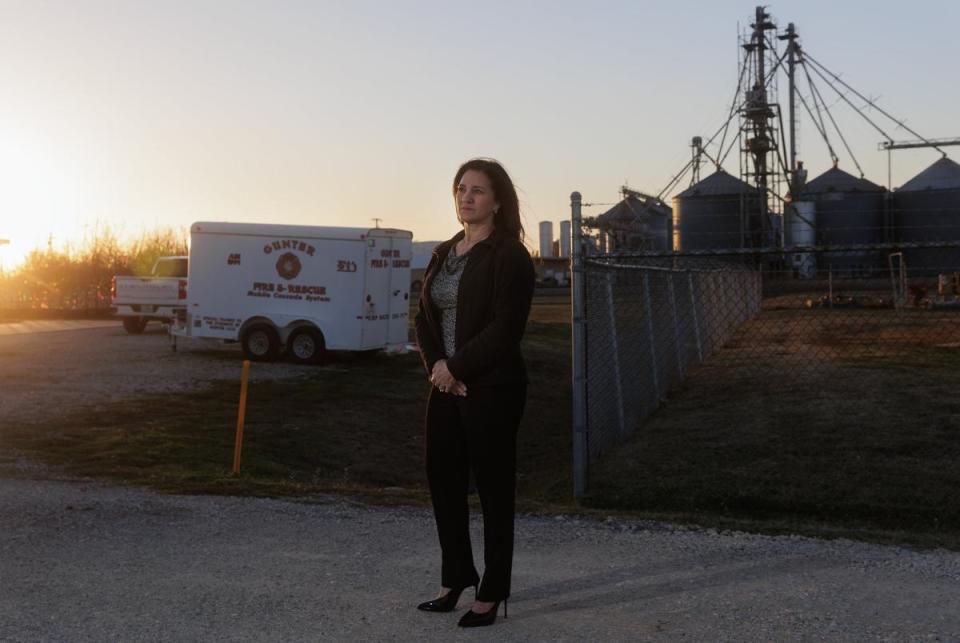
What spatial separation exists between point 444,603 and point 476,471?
2.07 feet

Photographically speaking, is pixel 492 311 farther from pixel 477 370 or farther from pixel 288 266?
pixel 288 266

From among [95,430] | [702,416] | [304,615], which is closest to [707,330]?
[702,416]

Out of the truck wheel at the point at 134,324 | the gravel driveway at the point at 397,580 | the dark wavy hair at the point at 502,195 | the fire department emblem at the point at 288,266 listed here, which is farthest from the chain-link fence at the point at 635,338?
the truck wheel at the point at 134,324

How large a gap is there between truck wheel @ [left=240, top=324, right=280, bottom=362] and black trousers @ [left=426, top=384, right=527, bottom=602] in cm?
1697

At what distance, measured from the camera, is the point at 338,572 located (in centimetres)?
583

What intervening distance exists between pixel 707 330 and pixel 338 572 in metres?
16.2

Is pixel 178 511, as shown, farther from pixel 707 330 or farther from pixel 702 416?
pixel 707 330

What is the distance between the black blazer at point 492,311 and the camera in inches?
Answer: 190

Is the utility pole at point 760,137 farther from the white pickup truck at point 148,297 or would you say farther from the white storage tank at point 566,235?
the white pickup truck at point 148,297

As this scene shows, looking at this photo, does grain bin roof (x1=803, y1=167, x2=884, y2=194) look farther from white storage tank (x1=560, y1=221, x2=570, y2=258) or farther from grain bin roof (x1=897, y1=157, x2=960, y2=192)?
→ white storage tank (x1=560, y1=221, x2=570, y2=258)

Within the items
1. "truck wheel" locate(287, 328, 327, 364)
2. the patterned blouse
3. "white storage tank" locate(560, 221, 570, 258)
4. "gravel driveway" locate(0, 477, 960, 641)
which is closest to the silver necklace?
the patterned blouse

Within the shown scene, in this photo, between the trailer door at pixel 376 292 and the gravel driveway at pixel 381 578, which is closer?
the gravel driveway at pixel 381 578

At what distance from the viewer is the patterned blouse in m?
5.02

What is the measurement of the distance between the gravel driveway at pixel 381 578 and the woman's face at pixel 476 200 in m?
1.78
